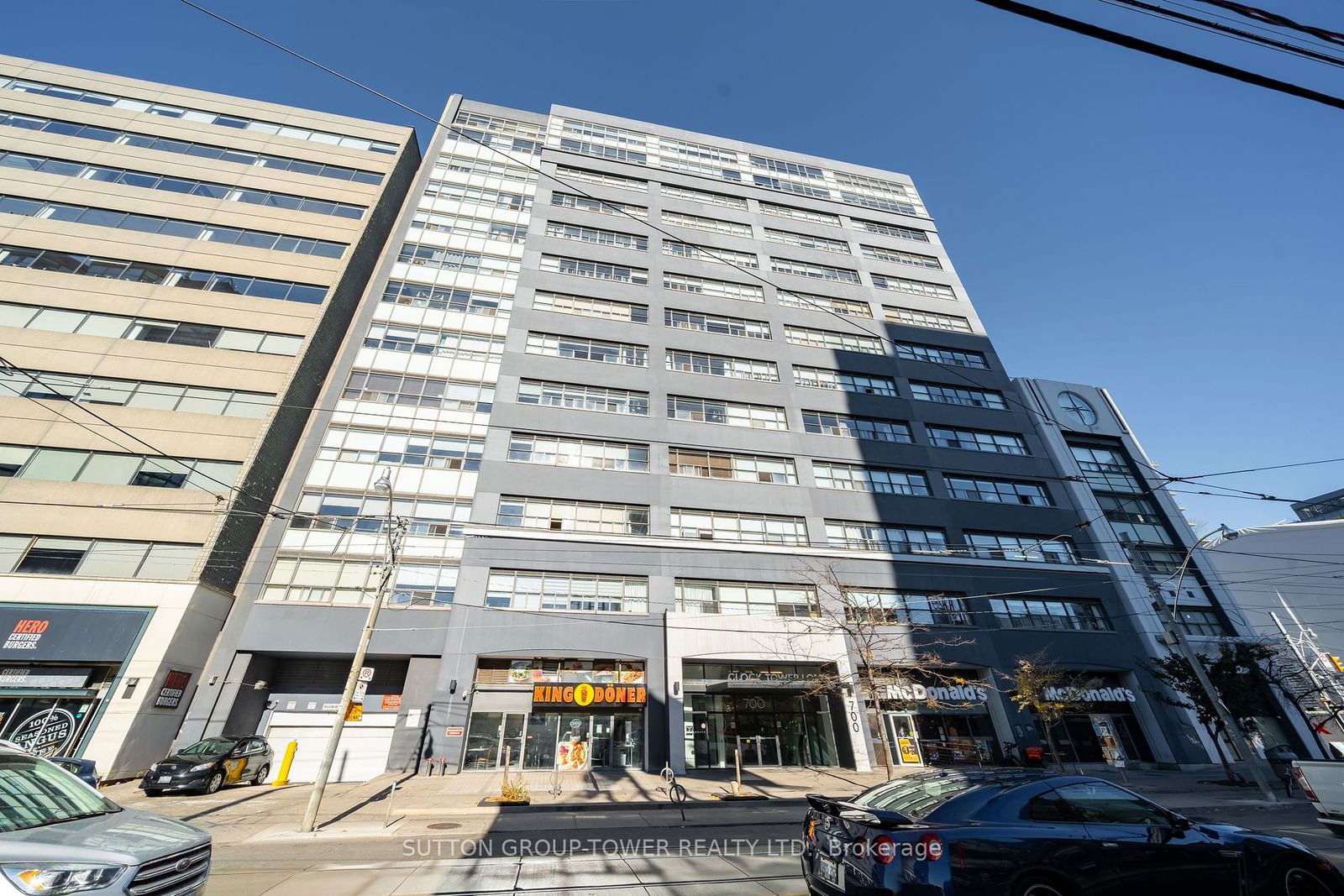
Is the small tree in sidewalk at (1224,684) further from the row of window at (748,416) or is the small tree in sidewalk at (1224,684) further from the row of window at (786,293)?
the row of window at (786,293)

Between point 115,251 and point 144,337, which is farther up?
point 115,251

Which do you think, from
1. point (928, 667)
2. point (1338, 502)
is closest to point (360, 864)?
point (928, 667)

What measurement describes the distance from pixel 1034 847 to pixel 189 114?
5586cm

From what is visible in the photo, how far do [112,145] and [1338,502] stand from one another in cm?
12224

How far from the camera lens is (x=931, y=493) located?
31.2 meters

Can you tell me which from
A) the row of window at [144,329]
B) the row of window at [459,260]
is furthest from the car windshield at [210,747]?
the row of window at [459,260]

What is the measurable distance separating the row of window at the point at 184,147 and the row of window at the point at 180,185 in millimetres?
2145

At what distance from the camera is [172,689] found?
68.1 ft

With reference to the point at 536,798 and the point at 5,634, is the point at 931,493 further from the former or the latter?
the point at 5,634

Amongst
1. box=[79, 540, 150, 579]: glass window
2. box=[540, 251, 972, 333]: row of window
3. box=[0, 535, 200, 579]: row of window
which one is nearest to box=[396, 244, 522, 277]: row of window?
box=[540, 251, 972, 333]: row of window

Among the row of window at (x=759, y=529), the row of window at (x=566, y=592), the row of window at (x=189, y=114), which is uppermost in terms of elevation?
the row of window at (x=189, y=114)

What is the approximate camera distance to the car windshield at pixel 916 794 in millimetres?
5238

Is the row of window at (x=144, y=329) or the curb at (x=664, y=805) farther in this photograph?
the row of window at (x=144, y=329)

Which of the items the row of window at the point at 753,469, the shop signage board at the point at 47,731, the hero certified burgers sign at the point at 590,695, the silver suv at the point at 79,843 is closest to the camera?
the silver suv at the point at 79,843
